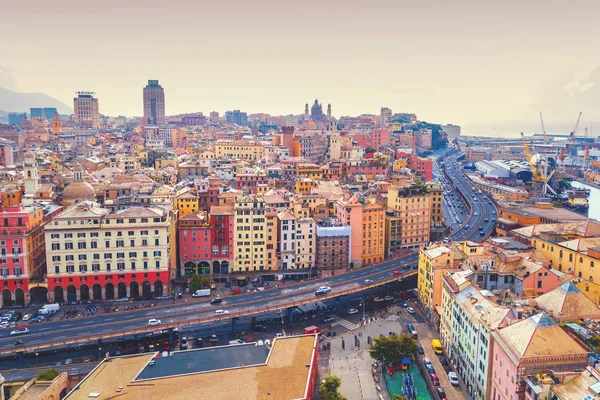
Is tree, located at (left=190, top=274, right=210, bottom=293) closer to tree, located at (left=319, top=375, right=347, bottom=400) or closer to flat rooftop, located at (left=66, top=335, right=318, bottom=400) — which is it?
flat rooftop, located at (left=66, top=335, right=318, bottom=400)

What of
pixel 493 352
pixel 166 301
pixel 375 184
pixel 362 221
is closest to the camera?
pixel 493 352

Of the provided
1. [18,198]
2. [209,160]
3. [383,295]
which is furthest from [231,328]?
[209,160]

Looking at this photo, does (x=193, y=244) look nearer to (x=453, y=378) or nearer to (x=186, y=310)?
(x=186, y=310)

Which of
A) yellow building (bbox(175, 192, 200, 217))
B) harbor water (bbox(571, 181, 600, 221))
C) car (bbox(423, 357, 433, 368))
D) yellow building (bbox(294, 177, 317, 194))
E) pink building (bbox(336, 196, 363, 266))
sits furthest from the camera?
harbor water (bbox(571, 181, 600, 221))

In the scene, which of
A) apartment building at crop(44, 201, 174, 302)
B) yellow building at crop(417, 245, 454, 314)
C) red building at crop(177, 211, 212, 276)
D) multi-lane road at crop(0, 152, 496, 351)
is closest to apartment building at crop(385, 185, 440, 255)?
multi-lane road at crop(0, 152, 496, 351)

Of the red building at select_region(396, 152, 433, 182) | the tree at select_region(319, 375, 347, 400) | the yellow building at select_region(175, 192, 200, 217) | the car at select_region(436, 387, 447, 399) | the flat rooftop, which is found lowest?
the car at select_region(436, 387, 447, 399)

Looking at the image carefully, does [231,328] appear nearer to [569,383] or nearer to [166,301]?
[166,301]

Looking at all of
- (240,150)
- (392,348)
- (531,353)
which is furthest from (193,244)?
(240,150)
